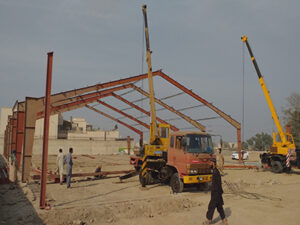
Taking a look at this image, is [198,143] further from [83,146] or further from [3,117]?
[3,117]

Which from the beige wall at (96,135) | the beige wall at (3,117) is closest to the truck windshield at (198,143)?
the beige wall at (96,135)

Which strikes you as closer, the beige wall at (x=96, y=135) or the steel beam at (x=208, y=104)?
the steel beam at (x=208, y=104)

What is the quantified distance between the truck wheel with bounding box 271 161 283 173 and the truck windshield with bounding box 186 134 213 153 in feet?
32.1

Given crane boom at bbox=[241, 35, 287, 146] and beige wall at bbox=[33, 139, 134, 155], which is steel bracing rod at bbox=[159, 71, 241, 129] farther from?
beige wall at bbox=[33, 139, 134, 155]

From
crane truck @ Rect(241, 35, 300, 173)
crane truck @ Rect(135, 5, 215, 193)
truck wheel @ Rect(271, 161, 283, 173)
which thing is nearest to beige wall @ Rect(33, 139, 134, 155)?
crane truck @ Rect(135, 5, 215, 193)

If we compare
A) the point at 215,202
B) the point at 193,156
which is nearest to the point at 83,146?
the point at 193,156

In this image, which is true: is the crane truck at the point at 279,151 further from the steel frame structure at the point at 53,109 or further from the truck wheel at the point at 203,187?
the truck wheel at the point at 203,187

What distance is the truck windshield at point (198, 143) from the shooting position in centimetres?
1076

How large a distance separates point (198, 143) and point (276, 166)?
1059cm

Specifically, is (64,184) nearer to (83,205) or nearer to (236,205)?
(83,205)

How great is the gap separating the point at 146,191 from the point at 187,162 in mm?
2783

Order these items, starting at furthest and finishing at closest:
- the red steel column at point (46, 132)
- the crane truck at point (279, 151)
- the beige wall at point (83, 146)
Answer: the beige wall at point (83, 146)
the crane truck at point (279, 151)
the red steel column at point (46, 132)

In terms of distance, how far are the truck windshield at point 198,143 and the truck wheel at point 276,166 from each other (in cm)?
980

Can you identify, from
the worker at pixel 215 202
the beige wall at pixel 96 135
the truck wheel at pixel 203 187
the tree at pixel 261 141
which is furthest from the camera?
the tree at pixel 261 141
